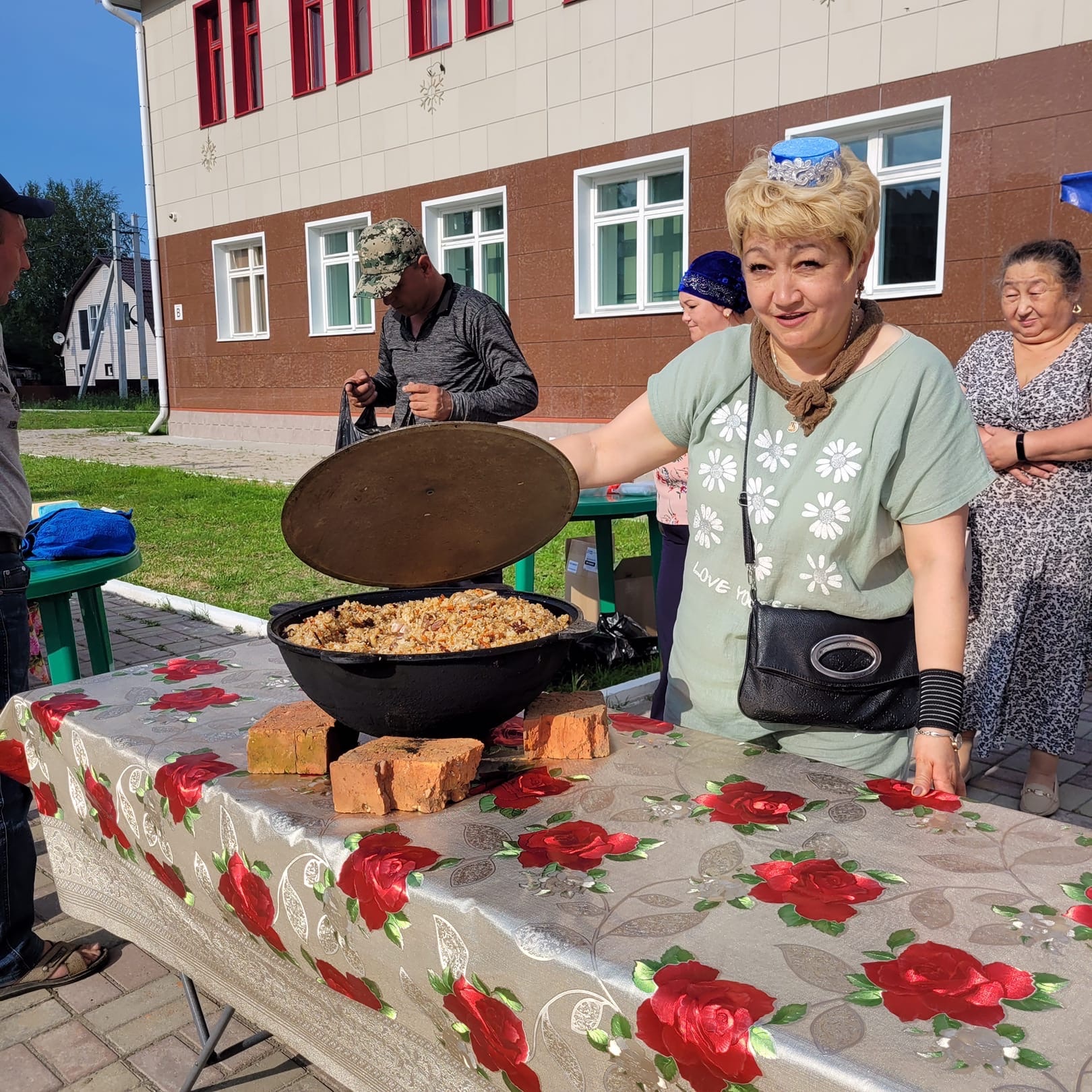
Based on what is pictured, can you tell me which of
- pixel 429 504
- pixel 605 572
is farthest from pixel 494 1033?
pixel 605 572

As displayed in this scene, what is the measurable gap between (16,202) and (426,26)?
41.0 feet

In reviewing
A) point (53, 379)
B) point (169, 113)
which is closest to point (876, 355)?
point (169, 113)

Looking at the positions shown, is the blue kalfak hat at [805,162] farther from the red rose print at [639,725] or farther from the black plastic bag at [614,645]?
the black plastic bag at [614,645]

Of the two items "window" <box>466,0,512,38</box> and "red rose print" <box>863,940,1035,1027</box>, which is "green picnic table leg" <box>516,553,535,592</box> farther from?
"window" <box>466,0,512,38</box>

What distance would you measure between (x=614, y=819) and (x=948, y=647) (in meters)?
0.66

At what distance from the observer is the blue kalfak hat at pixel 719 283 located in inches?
144

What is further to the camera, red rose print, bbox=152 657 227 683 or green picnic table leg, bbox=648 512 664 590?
green picnic table leg, bbox=648 512 664 590

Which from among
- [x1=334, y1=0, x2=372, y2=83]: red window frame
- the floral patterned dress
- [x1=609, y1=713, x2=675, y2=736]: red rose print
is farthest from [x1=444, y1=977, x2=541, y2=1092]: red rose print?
[x1=334, y1=0, x2=372, y2=83]: red window frame

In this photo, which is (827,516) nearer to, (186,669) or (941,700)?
(941,700)

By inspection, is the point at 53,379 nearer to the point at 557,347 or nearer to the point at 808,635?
the point at 557,347

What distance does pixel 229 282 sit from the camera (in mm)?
18266

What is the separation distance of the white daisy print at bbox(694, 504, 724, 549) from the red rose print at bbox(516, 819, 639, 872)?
2.16 ft

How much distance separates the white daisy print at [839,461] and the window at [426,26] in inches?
525

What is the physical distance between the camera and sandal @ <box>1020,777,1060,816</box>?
3.79 m
